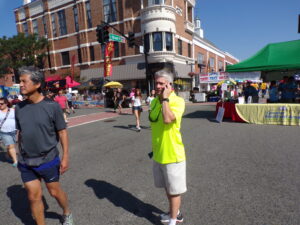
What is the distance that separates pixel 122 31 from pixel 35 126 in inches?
995

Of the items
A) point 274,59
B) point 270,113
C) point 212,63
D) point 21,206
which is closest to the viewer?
point 21,206

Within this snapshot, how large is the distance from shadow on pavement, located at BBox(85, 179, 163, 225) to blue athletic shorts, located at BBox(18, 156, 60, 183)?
45.2 inches

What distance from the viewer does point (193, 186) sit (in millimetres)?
3414

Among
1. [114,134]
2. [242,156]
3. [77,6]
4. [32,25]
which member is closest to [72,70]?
[77,6]

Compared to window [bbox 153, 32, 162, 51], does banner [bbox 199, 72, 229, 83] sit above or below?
below

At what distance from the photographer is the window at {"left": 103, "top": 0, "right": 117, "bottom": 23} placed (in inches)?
1003

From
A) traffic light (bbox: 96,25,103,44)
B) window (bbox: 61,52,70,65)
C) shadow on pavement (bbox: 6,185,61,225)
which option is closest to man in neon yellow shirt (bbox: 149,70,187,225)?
shadow on pavement (bbox: 6,185,61,225)

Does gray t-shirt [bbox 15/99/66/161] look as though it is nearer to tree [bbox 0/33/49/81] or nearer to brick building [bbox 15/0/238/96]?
brick building [bbox 15/0/238/96]

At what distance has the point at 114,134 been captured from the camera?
25.4 ft

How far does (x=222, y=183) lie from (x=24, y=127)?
10.1ft

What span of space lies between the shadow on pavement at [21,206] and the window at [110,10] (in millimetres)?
25790

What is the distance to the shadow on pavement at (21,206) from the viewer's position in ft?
8.97

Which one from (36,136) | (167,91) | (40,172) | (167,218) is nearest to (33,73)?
(36,136)

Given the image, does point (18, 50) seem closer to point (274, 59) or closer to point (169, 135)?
point (274, 59)
